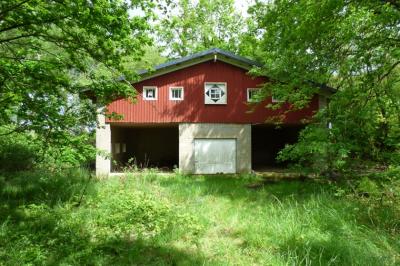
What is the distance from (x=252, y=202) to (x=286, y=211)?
197cm

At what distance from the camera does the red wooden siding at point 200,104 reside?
613 inches

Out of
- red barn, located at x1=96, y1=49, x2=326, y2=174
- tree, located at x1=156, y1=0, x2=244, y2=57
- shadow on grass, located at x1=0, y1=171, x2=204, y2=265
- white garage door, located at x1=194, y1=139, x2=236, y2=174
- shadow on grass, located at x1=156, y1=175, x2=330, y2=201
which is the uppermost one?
tree, located at x1=156, y1=0, x2=244, y2=57

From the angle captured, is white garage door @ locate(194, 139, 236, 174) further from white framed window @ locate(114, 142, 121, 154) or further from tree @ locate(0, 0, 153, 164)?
tree @ locate(0, 0, 153, 164)

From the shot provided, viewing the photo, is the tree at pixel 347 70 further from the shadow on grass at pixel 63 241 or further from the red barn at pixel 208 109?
the shadow on grass at pixel 63 241

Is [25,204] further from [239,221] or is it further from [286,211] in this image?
[286,211]

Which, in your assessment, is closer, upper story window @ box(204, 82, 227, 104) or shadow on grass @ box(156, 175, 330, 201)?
shadow on grass @ box(156, 175, 330, 201)

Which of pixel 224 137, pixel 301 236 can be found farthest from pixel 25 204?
pixel 224 137

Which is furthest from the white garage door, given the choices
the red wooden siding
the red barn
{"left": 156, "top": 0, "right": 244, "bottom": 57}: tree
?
{"left": 156, "top": 0, "right": 244, "bottom": 57}: tree

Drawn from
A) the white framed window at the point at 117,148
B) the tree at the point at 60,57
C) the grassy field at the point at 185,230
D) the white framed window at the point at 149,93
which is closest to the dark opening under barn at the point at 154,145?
the white framed window at the point at 117,148

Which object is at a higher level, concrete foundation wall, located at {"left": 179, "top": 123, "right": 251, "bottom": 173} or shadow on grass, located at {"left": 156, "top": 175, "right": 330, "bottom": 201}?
concrete foundation wall, located at {"left": 179, "top": 123, "right": 251, "bottom": 173}

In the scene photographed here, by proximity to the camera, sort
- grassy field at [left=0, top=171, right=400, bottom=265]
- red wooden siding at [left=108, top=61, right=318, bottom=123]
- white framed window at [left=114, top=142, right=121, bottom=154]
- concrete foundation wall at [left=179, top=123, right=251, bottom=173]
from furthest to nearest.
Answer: white framed window at [left=114, top=142, right=121, bottom=154] → concrete foundation wall at [left=179, top=123, right=251, bottom=173] → red wooden siding at [left=108, top=61, right=318, bottom=123] → grassy field at [left=0, top=171, right=400, bottom=265]

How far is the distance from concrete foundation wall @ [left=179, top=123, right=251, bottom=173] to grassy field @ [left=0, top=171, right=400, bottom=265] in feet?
19.5

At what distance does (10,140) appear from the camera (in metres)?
14.8

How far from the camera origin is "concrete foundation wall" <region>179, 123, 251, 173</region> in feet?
51.6
